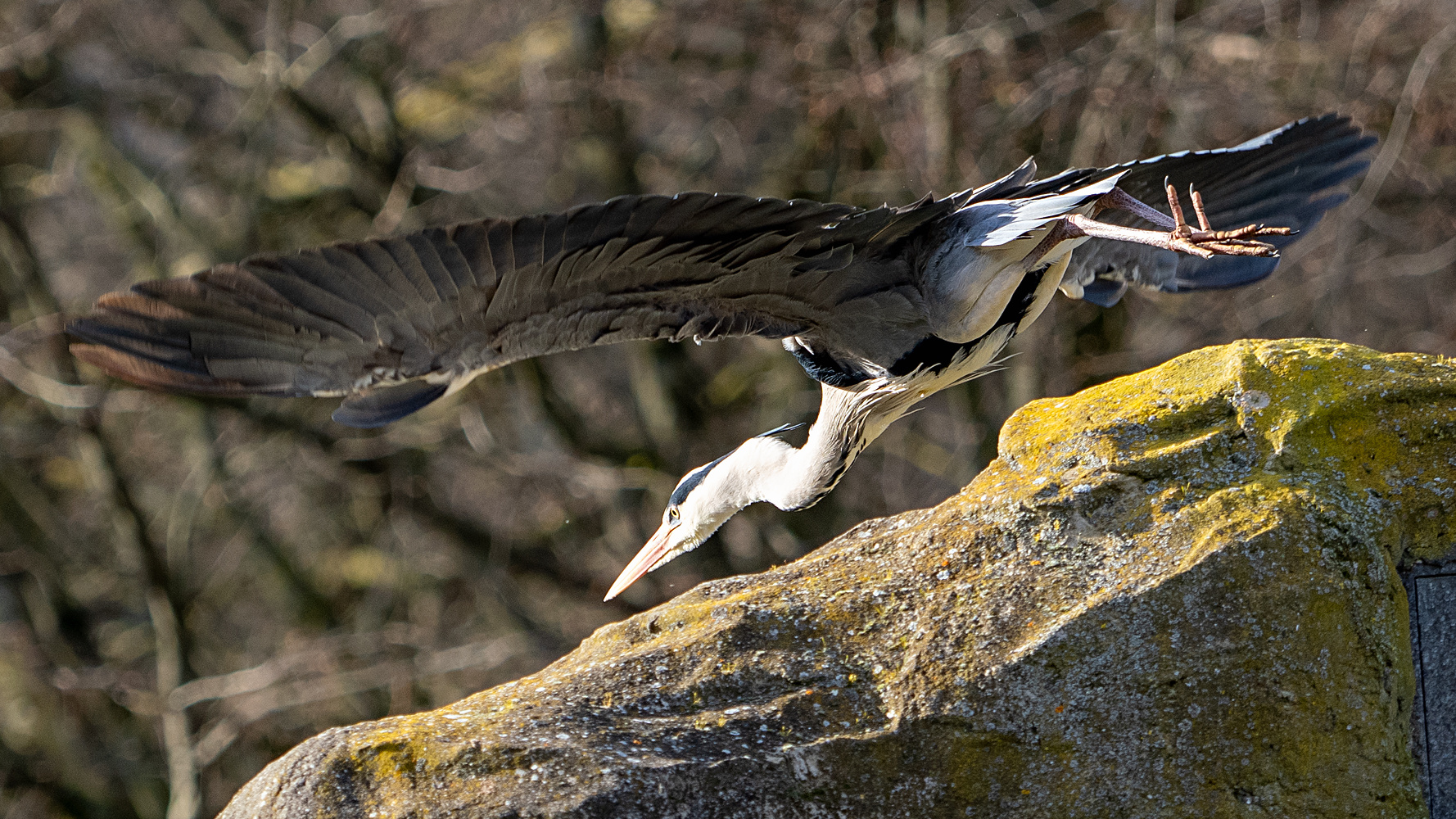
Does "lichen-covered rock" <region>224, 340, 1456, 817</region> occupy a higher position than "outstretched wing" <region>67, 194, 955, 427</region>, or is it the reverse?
"outstretched wing" <region>67, 194, 955, 427</region>

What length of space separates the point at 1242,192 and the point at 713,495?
1.94 meters

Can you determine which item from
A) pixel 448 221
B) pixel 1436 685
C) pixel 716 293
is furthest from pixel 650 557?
pixel 448 221

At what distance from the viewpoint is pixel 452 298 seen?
9.57 ft

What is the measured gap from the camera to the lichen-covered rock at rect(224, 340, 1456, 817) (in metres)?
2.67

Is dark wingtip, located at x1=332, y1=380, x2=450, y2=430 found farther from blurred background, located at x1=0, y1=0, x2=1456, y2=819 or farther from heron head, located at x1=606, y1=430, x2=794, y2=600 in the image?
blurred background, located at x1=0, y1=0, x2=1456, y2=819

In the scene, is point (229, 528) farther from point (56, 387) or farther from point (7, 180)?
point (7, 180)

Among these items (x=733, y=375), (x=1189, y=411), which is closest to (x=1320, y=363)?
(x=1189, y=411)

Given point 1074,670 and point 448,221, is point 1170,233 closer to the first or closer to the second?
point 1074,670

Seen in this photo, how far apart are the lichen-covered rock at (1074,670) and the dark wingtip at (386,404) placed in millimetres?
686

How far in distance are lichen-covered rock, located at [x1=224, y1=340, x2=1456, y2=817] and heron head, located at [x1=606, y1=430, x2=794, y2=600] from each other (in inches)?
41.3

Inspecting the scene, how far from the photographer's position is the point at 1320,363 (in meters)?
3.06

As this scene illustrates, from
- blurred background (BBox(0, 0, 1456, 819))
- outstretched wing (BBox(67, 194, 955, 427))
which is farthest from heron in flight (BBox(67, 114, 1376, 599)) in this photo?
blurred background (BBox(0, 0, 1456, 819))

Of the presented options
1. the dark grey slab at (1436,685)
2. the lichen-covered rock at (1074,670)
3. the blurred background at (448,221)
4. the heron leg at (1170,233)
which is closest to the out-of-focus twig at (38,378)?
the blurred background at (448,221)

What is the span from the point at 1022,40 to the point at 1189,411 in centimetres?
443
